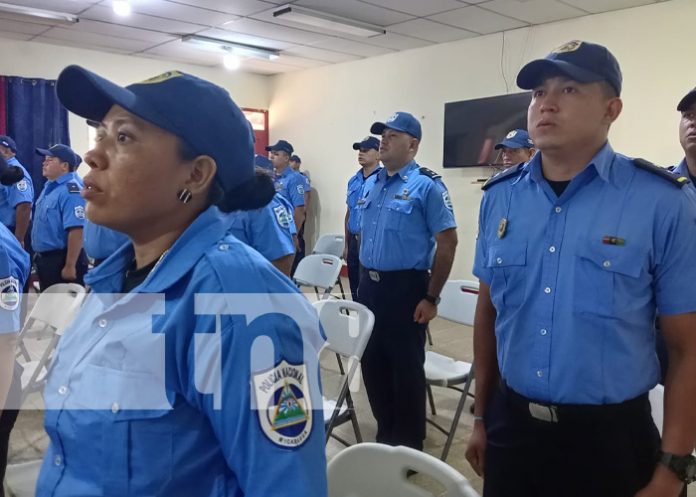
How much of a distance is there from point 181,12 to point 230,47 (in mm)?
1337

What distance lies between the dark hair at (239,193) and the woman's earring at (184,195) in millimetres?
40

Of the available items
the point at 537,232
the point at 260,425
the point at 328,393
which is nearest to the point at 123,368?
the point at 260,425

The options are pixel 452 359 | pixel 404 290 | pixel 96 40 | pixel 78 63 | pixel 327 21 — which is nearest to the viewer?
pixel 404 290

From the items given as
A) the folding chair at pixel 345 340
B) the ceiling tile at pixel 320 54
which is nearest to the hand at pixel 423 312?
the folding chair at pixel 345 340

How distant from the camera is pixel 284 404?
2.64 ft

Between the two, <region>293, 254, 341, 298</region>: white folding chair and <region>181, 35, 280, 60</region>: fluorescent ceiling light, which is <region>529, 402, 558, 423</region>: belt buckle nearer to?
<region>293, 254, 341, 298</region>: white folding chair

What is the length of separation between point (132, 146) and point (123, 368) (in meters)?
0.35

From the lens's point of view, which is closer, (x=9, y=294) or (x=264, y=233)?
(x=9, y=294)

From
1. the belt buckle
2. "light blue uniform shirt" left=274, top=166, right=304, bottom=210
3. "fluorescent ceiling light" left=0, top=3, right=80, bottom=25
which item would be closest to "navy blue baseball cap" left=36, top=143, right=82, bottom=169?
"fluorescent ceiling light" left=0, top=3, right=80, bottom=25

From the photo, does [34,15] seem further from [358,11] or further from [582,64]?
[582,64]

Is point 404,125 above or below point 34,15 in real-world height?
below

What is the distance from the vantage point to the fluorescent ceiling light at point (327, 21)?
4.99 meters

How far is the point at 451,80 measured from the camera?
20.3ft

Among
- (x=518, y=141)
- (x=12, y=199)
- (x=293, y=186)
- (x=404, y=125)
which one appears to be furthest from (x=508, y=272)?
(x=293, y=186)
